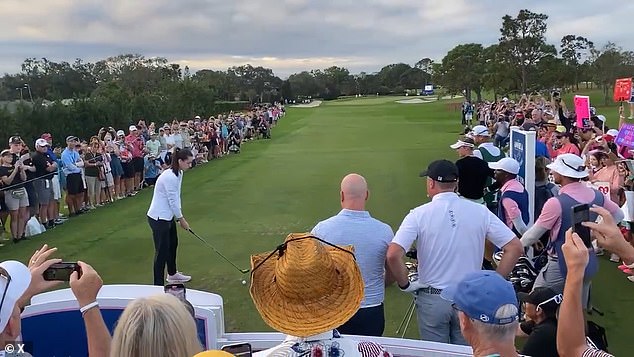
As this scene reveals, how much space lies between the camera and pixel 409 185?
626 inches

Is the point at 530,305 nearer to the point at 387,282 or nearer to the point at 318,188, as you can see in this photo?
the point at 387,282

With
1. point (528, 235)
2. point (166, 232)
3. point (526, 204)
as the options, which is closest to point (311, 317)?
point (528, 235)

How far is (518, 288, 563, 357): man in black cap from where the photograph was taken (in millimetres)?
3658

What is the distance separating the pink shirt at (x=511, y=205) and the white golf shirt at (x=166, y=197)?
161 inches

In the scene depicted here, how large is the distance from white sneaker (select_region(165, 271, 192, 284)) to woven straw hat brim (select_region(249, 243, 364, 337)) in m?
5.72

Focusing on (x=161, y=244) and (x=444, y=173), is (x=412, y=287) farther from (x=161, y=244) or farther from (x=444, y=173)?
(x=161, y=244)

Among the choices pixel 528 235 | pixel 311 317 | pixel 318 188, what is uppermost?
pixel 311 317

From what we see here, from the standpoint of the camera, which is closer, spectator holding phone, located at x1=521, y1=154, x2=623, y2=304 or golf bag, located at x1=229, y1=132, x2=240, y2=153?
spectator holding phone, located at x1=521, y1=154, x2=623, y2=304

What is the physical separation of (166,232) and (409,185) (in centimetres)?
908

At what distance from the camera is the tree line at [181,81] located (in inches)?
1121

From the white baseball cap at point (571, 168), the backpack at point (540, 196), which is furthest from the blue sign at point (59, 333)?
the backpack at point (540, 196)

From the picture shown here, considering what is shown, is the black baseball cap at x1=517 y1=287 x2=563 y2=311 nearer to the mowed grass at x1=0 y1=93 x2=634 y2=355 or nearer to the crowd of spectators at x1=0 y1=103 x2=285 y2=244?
the mowed grass at x1=0 y1=93 x2=634 y2=355

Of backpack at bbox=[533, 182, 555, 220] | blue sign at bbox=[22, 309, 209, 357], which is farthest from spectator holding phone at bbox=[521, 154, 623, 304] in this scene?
blue sign at bbox=[22, 309, 209, 357]

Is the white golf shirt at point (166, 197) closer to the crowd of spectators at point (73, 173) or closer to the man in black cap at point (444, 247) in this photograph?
the crowd of spectators at point (73, 173)
